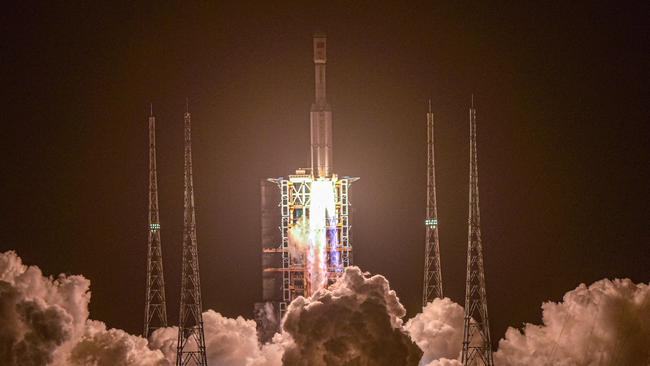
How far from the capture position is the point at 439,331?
254ft

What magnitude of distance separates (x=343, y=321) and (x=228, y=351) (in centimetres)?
1051

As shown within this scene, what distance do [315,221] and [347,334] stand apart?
36.9 ft

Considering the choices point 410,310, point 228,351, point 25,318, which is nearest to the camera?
point 25,318

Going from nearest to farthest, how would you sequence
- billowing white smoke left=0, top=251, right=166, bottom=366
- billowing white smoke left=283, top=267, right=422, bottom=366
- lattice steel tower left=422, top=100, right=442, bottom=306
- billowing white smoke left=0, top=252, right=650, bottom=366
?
billowing white smoke left=0, top=251, right=166, bottom=366 < billowing white smoke left=0, top=252, right=650, bottom=366 < billowing white smoke left=283, top=267, right=422, bottom=366 < lattice steel tower left=422, top=100, right=442, bottom=306

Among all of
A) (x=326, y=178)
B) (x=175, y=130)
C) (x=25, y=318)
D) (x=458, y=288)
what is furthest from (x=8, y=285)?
(x=458, y=288)

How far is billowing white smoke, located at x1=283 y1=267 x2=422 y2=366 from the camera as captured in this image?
68.9 m

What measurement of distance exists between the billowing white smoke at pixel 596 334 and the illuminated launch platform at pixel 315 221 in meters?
9.44

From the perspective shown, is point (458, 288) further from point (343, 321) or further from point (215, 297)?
point (343, 321)

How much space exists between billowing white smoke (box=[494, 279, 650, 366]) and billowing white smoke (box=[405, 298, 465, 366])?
237 cm

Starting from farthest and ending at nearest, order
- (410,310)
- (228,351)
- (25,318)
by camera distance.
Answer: (410,310) → (228,351) → (25,318)

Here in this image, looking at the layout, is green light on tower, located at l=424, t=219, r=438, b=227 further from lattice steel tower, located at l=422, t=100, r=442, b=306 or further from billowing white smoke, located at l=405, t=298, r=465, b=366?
billowing white smoke, located at l=405, t=298, r=465, b=366

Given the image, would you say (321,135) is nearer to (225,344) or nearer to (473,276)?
(225,344)

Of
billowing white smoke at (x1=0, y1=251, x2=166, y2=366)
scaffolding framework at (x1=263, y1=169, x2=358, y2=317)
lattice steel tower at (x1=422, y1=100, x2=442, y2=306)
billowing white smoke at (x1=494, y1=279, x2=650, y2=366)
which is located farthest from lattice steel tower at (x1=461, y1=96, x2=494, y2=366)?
billowing white smoke at (x1=0, y1=251, x2=166, y2=366)

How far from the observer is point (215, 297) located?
88812mm
